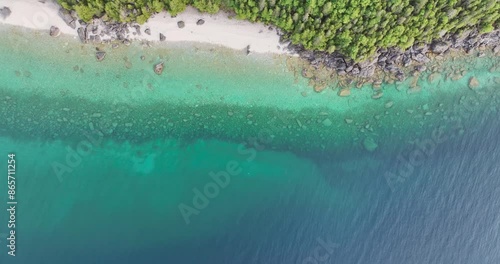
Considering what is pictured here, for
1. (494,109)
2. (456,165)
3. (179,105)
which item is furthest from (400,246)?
(179,105)

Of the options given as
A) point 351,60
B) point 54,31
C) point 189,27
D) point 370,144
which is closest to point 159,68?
point 189,27

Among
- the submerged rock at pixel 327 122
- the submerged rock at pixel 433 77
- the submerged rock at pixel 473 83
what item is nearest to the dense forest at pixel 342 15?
the submerged rock at pixel 433 77

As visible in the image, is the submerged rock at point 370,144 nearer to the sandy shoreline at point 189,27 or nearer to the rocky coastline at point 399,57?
the rocky coastline at point 399,57

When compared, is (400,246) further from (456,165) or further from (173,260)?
(173,260)

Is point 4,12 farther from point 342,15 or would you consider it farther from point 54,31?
point 342,15

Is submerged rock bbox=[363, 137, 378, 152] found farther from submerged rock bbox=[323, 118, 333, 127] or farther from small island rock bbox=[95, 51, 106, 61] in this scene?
small island rock bbox=[95, 51, 106, 61]

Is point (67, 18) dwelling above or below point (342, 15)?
below
